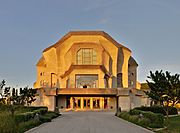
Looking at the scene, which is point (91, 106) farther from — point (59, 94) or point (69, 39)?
point (69, 39)

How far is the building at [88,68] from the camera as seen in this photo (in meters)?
71.0

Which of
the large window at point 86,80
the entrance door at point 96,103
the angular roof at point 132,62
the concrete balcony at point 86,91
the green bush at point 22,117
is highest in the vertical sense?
the angular roof at point 132,62

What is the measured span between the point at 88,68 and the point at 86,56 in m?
3.76


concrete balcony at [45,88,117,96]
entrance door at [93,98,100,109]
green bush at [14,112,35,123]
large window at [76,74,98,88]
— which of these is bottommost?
entrance door at [93,98,100,109]

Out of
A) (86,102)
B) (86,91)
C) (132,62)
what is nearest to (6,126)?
(86,91)

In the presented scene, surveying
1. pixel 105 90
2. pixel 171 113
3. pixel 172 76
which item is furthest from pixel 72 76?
pixel 172 76

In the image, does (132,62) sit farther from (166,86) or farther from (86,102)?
(166,86)

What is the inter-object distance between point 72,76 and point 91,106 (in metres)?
8.99

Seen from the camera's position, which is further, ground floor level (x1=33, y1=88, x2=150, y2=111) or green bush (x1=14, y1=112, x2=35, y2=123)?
ground floor level (x1=33, y1=88, x2=150, y2=111)

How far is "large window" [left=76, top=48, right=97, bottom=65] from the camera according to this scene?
255ft

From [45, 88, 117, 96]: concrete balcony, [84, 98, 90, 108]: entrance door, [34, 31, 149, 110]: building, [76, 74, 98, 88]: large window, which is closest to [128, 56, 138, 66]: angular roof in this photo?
[34, 31, 149, 110]: building

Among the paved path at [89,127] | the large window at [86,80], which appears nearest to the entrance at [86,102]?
the large window at [86,80]

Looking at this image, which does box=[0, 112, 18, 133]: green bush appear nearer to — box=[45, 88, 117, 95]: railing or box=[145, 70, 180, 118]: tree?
box=[145, 70, 180, 118]: tree

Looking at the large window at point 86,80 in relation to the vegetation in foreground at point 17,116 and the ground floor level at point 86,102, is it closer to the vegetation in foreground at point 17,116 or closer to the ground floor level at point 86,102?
the ground floor level at point 86,102
